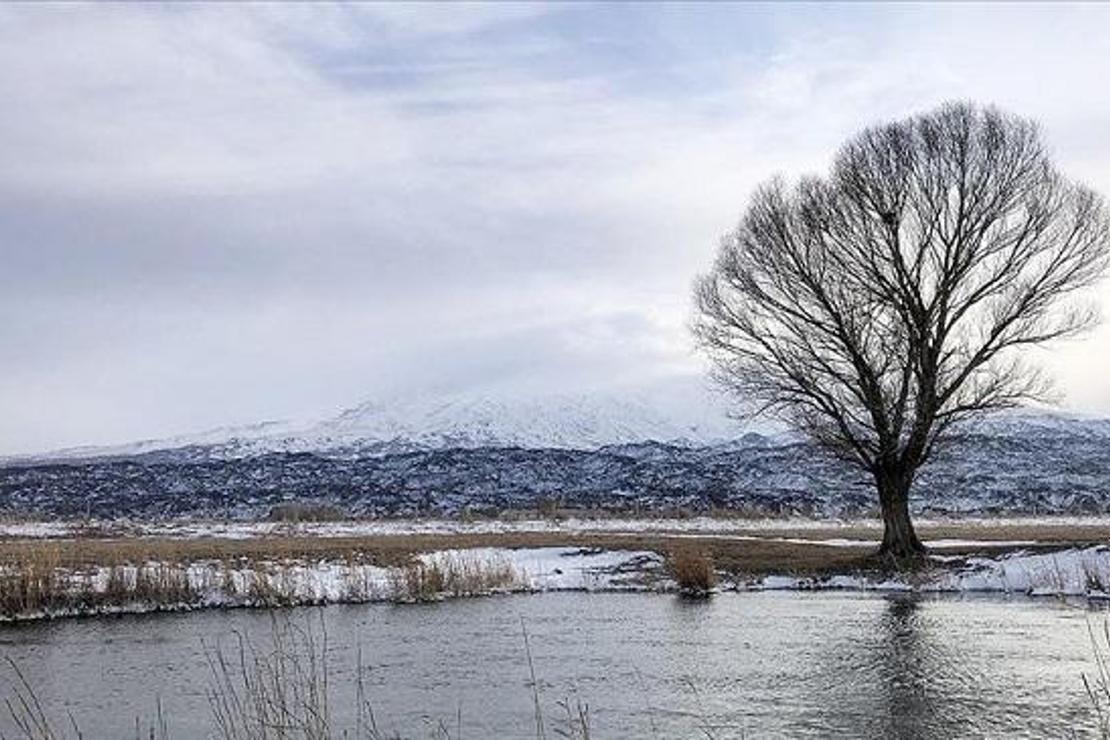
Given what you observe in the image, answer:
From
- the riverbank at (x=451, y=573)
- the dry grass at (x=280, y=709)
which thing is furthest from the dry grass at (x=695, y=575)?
the dry grass at (x=280, y=709)

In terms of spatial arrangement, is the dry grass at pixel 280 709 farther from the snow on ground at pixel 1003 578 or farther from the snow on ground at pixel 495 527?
the snow on ground at pixel 495 527

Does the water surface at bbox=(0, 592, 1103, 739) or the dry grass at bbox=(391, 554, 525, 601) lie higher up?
the dry grass at bbox=(391, 554, 525, 601)

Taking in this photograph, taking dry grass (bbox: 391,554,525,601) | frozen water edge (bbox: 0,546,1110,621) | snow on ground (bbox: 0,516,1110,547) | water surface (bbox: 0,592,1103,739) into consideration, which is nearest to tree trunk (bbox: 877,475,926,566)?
frozen water edge (bbox: 0,546,1110,621)

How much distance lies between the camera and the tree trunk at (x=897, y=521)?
3434 cm

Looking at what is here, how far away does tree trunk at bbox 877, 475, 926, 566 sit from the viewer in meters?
34.3

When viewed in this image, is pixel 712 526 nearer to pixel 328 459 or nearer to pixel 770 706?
pixel 770 706

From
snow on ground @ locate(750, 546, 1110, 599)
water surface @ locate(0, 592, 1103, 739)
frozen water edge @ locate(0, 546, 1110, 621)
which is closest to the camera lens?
water surface @ locate(0, 592, 1103, 739)

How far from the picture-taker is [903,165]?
3400 centimetres

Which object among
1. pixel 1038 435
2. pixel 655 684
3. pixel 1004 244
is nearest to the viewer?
pixel 655 684

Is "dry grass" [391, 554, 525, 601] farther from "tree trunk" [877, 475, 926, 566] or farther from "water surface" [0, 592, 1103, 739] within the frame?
"tree trunk" [877, 475, 926, 566]

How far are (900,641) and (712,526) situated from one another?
51960 millimetres

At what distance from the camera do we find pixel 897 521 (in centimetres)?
3453

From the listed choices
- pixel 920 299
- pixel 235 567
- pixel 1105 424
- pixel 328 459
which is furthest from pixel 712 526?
pixel 1105 424

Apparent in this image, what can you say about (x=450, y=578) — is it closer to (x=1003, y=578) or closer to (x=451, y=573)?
(x=451, y=573)
